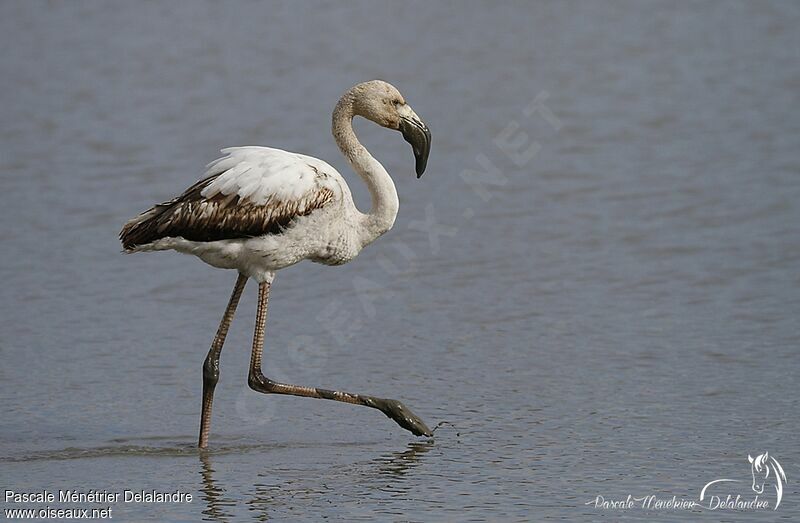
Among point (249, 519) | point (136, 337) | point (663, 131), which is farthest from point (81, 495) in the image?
point (663, 131)

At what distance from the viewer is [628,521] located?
7.71 meters

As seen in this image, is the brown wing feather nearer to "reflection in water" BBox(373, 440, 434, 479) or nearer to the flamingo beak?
the flamingo beak

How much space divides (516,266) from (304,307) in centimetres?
194

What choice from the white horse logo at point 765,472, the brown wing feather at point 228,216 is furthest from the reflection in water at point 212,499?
the white horse logo at point 765,472

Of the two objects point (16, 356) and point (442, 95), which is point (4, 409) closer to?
point (16, 356)

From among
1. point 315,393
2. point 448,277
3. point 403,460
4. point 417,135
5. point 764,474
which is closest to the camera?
point 764,474

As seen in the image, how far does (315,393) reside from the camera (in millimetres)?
9336

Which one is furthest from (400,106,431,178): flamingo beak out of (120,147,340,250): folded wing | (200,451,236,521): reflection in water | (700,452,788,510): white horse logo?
(700,452,788,510): white horse logo

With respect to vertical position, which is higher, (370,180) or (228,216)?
(370,180)

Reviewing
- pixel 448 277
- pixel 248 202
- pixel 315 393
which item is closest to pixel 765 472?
pixel 315 393

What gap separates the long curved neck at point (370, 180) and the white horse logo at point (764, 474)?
250cm

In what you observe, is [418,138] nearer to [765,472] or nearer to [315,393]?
[315,393]

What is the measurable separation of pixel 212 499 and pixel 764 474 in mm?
2911

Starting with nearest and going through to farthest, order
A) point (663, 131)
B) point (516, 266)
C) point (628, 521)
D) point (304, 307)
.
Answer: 1. point (628, 521)
2. point (304, 307)
3. point (516, 266)
4. point (663, 131)
